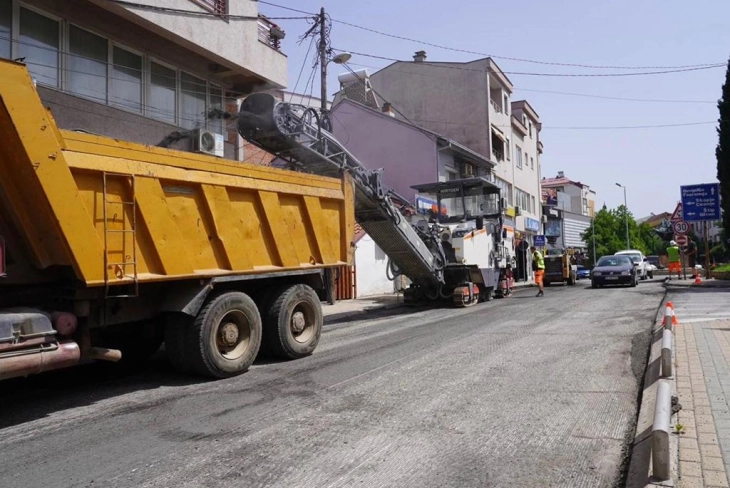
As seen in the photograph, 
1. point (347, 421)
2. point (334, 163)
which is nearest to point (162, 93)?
point (334, 163)

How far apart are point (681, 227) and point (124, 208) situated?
899 inches

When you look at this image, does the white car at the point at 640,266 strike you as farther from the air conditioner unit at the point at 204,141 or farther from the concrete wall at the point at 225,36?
the air conditioner unit at the point at 204,141

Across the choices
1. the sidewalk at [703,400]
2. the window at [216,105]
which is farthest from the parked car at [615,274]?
the window at [216,105]

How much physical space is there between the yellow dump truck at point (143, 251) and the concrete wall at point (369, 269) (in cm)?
1215

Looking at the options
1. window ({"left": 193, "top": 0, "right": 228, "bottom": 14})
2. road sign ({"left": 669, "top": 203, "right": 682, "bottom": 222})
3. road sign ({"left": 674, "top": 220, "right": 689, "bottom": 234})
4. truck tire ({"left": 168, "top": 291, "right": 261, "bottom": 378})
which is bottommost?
truck tire ({"left": 168, "top": 291, "right": 261, "bottom": 378})

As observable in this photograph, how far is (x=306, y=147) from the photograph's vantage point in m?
10.5

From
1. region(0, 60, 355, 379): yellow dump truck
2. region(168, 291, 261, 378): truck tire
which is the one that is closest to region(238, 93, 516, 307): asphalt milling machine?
region(0, 60, 355, 379): yellow dump truck

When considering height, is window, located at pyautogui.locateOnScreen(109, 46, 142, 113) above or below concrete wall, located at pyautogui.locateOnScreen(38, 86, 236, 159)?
above

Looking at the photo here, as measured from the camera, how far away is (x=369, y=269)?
2148 cm

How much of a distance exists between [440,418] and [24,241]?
4.17m

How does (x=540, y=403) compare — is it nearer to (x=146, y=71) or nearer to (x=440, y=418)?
(x=440, y=418)

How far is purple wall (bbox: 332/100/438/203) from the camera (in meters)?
29.3

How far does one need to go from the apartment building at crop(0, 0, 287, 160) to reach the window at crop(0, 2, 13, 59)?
1 centimetres

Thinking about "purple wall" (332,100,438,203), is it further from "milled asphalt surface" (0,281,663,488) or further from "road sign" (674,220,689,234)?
"milled asphalt surface" (0,281,663,488)
